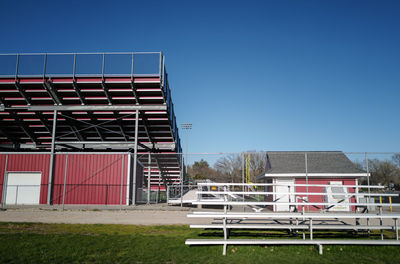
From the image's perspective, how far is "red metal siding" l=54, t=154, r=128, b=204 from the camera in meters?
17.8

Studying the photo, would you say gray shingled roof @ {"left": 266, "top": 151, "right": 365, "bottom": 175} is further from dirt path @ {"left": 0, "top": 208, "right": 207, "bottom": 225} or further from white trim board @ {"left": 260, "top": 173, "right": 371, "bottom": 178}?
dirt path @ {"left": 0, "top": 208, "right": 207, "bottom": 225}

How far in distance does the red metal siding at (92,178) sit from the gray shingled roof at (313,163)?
919cm

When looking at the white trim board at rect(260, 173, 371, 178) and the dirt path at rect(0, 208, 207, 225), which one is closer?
the dirt path at rect(0, 208, 207, 225)

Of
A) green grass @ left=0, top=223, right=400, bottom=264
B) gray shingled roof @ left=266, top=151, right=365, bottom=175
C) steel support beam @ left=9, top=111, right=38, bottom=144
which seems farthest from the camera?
steel support beam @ left=9, top=111, right=38, bottom=144

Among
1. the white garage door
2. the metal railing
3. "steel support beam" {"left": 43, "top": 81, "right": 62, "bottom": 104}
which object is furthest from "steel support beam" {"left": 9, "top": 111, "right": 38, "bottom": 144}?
the white garage door

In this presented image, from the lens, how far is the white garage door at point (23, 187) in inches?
711

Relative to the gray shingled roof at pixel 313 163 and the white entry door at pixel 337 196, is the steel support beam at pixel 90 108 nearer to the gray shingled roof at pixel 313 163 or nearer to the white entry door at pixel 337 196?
the gray shingled roof at pixel 313 163

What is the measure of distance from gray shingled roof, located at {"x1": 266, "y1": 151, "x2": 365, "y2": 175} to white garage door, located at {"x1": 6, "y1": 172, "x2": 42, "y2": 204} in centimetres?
1398

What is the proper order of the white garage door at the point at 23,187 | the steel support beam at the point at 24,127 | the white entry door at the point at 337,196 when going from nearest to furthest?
the white entry door at the point at 337,196 → the white garage door at the point at 23,187 → the steel support beam at the point at 24,127

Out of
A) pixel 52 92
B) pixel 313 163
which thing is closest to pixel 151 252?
pixel 313 163

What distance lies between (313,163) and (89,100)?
14534mm

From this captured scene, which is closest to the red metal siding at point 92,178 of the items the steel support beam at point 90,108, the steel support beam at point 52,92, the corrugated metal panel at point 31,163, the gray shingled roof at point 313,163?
the corrugated metal panel at point 31,163

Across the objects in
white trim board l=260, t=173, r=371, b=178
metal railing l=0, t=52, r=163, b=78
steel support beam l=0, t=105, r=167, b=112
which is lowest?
white trim board l=260, t=173, r=371, b=178

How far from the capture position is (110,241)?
21.1ft
